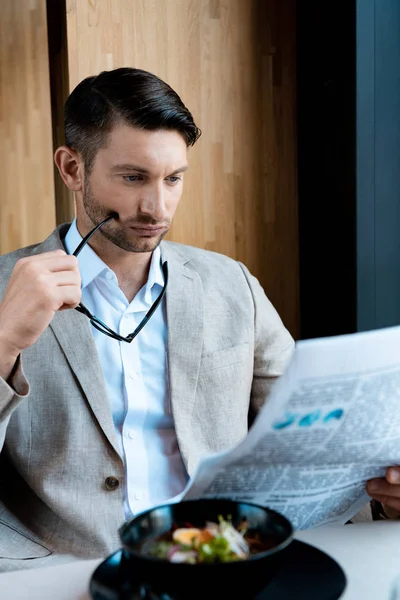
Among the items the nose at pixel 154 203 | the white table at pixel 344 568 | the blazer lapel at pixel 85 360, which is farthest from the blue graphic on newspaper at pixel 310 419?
the nose at pixel 154 203

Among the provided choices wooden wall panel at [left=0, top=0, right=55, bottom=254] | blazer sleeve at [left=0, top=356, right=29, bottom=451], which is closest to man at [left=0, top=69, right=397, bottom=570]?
blazer sleeve at [left=0, top=356, right=29, bottom=451]

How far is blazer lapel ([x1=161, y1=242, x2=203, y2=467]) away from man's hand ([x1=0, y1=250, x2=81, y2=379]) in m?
→ 0.32

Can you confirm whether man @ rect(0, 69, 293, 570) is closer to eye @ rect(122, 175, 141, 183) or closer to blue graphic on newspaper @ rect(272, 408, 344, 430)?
eye @ rect(122, 175, 141, 183)

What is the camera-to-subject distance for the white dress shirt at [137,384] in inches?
52.7

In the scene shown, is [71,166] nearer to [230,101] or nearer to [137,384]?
[137,384]

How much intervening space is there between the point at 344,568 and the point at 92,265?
80 centimetres

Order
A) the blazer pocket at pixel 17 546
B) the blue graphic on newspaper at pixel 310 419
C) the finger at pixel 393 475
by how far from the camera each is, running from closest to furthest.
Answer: the blue graphic on newspaper at pixel 310 419 → the finger at pixel 393 475 → the blazer pocket at pixel 17 546

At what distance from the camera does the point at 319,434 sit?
0.82 meters

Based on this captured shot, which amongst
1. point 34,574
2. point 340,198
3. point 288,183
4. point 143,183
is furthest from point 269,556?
point 288,183

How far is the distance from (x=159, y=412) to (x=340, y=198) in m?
1.09

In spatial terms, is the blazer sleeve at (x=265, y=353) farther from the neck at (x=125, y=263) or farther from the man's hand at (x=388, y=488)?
the man's hand at (x=388, y=488)

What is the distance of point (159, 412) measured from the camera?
1382 mm

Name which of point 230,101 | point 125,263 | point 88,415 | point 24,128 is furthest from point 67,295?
point 24,128

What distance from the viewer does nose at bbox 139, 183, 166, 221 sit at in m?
1.38
